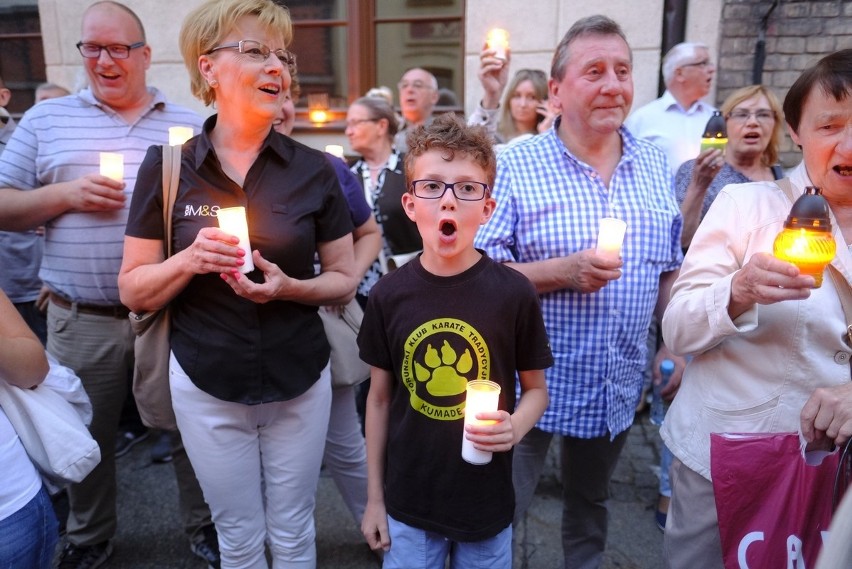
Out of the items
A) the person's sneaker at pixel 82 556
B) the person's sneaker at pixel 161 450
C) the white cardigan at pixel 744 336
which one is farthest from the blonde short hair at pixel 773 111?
the person's sneaker at pixel 82 556

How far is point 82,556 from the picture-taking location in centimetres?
301

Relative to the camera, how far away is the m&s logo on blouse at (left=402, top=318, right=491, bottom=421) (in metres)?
1.88

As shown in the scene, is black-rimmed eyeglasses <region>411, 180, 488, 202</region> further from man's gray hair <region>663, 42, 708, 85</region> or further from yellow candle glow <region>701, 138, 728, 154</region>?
man's gray hair <region>663, 42, 708, 85</region>

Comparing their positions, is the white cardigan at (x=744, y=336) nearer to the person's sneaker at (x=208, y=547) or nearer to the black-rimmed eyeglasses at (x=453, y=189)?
the black-rimmed eyeglasses at (x=453, y=189)

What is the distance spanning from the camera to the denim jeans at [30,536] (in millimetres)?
1635

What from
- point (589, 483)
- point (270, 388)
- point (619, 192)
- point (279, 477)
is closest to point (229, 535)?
point (279, 477)

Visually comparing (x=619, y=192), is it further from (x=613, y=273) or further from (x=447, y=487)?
(x=447, y=487)

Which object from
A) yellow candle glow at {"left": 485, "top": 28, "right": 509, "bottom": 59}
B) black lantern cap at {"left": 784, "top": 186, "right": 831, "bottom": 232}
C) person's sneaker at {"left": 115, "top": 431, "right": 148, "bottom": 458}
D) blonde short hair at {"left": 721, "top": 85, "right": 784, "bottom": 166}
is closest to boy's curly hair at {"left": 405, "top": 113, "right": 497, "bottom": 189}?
black lantern cap at {"left": 784, "top": 186, "right": 831, "bottom": 232}

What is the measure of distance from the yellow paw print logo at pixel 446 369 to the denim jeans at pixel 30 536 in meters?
1.20

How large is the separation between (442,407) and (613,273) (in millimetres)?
764

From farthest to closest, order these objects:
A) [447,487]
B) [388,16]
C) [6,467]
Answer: [388,16], [447,487], [6,467]

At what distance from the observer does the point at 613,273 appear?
2100mm

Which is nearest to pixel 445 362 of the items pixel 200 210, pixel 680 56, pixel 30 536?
pixel 200 210

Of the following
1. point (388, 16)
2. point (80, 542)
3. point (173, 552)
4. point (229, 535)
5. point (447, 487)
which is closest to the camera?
point (447, 487)
